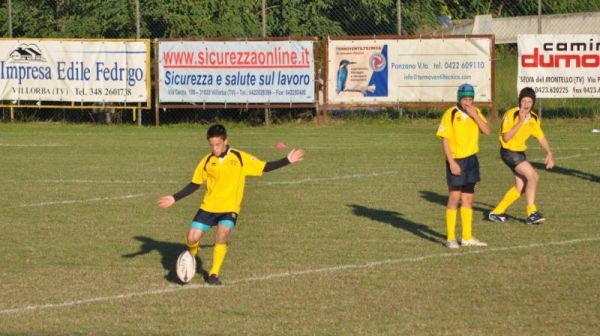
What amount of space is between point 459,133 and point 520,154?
249cm

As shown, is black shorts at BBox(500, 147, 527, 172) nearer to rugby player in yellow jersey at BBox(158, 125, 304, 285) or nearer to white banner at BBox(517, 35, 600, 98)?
rugby player in yellow jersey at BBox(158, 125, 304, 285)

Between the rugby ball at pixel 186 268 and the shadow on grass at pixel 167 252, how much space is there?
232mm

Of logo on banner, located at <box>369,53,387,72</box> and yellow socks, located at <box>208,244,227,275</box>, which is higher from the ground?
logo on banner, located at <box>369,53,387,72</box>

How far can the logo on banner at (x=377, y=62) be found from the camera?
95.0 ft

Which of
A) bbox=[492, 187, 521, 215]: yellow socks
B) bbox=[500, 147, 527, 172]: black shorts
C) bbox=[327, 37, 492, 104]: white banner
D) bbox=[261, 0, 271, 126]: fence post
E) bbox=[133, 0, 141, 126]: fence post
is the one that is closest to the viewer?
bbox=[492, 187, 521, 215]: yellow socks

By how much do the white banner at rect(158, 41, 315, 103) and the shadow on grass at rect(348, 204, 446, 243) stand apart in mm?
13335

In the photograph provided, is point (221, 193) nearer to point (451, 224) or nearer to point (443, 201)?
point (451, 224)

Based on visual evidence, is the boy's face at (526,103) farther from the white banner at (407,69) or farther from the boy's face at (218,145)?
the white banner at (407,69)

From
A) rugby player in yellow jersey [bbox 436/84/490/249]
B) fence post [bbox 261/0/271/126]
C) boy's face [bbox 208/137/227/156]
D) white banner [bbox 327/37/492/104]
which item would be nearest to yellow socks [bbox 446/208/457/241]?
rugby player in yellow jersey [bbox 436/84/490/249]

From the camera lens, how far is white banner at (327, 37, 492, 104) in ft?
93.6

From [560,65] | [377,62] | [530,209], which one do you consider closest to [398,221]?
[530,209]

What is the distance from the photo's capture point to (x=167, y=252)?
1274 cm

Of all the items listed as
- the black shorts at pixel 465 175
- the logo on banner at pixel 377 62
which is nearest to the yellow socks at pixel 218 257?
the black shorts at pixel 465 175

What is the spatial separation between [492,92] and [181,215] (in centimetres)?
1428
